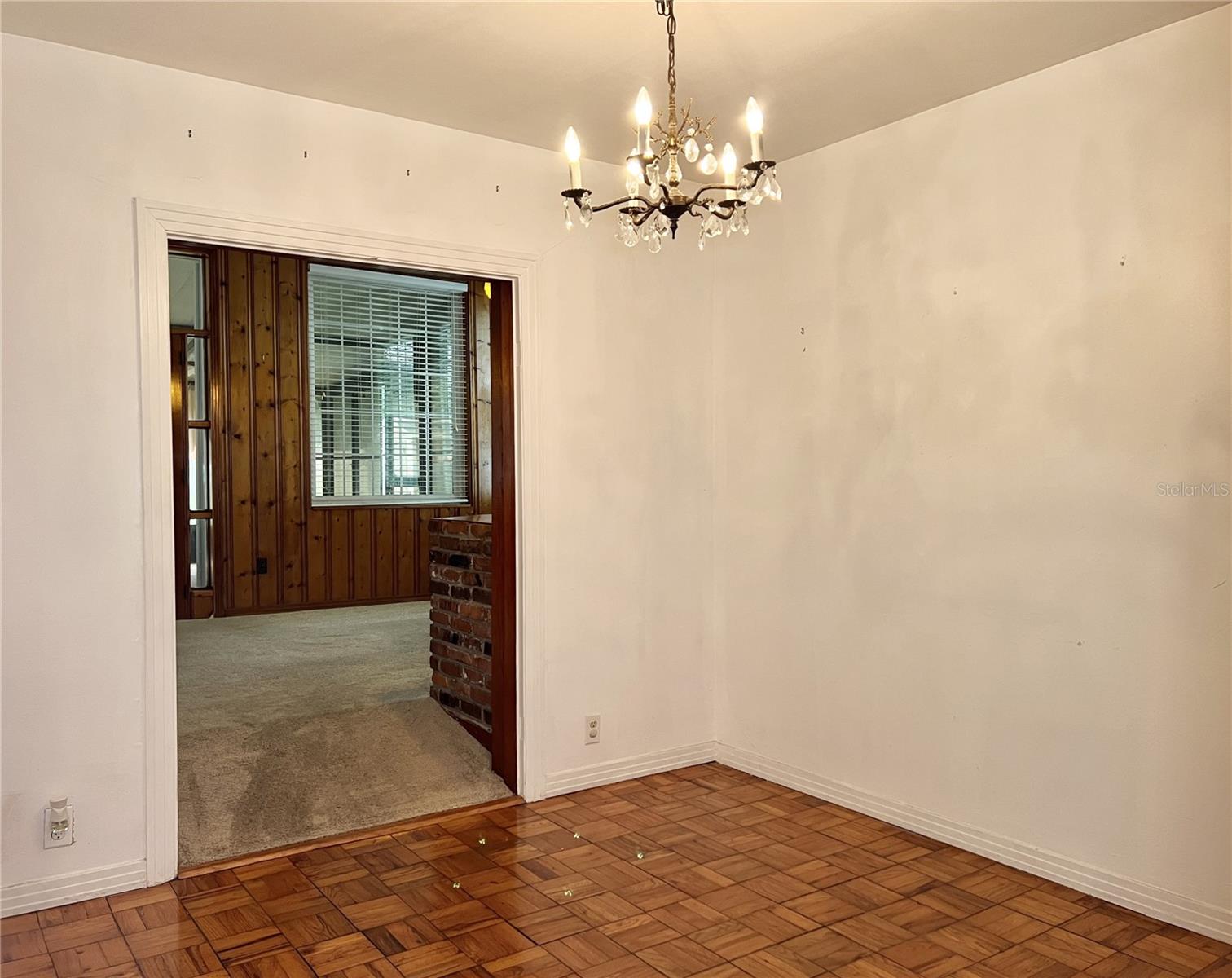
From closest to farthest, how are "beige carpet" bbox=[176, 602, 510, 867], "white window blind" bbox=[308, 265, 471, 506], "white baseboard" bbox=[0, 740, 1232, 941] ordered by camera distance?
"white baseboard" bbox=[0, 740, 1232, 941]
"beige carpet" bbox=[176, 602, 510, 867]
"white window blind" bbox=[308, 265, 471, 506]

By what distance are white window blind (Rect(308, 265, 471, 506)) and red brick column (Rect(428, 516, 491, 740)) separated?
3125mm

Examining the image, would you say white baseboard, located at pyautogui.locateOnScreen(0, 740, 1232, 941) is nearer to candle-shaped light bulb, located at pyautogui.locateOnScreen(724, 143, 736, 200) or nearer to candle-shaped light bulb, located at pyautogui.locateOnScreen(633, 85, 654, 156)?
candle-shaped light bulb, located at pyautogui.locateOnScreen(724, 143, 736, 200)

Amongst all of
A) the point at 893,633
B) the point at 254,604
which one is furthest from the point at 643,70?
the point at 254,604

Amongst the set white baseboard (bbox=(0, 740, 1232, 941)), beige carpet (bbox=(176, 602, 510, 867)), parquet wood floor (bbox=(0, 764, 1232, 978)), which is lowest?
parquet wood floor (bbox=(0, 764, 1232, 978))

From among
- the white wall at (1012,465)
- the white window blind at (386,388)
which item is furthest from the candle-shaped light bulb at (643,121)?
the white window blind at (386,388)

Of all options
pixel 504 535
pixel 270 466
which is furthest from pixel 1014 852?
pixel 270 466

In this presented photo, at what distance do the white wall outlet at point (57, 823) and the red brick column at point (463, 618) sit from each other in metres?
1.62

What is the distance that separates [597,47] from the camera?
2965 millimetres

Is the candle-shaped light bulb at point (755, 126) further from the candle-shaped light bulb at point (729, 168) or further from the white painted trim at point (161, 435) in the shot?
the white painted trim at point (161, 435)

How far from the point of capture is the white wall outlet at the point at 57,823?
2.94 m

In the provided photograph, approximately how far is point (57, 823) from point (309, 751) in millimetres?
1085

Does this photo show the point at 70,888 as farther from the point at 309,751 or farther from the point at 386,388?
the point at 386,388

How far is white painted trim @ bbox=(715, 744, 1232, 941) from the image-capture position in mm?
2801

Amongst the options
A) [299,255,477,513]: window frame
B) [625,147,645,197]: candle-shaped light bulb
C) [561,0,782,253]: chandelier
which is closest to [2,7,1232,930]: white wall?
[561,0,782,253]: chandelier
